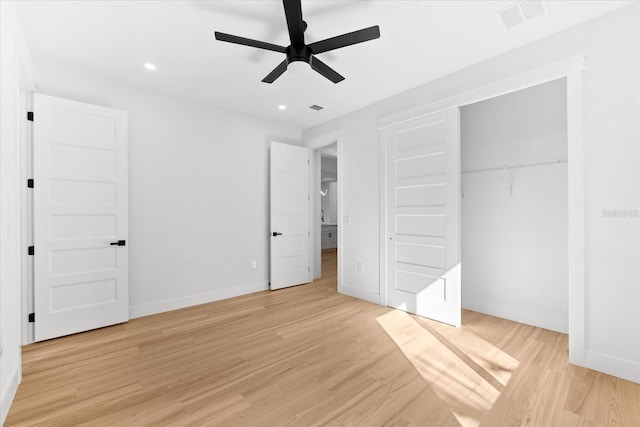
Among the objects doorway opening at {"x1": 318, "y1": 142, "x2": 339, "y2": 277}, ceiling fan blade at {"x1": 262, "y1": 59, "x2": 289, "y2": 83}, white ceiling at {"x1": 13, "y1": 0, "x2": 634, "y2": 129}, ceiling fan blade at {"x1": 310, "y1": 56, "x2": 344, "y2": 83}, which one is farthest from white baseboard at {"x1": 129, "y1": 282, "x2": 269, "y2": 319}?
doorway opening at {"x1": 318, "y1": 142, "x2": 339, "y2": 277}

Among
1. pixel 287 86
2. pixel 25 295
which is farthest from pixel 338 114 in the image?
pixel 25 295

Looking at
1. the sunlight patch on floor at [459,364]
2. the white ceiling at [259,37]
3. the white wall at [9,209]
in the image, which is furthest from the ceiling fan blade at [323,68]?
the sunlight patch on floor at [459,364]

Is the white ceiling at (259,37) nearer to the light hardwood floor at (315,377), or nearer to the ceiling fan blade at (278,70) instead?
the ceiling fan blade at (278,70)

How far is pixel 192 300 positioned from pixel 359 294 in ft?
7.91

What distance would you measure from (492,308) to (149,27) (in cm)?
470

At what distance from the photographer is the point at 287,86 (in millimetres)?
3564

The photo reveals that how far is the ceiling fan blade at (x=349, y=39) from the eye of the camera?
2023 mm

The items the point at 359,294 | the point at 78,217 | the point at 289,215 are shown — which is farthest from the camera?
the point at 289,215

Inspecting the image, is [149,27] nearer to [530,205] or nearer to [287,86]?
[287,86]

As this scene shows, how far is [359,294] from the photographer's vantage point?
428 centimetres

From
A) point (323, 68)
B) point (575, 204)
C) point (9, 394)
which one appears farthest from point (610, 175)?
point (9, 394)

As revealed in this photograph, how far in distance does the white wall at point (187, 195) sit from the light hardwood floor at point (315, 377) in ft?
2.59

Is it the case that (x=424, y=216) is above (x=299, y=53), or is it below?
below

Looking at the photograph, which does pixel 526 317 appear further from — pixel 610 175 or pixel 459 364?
pixel 610 175
